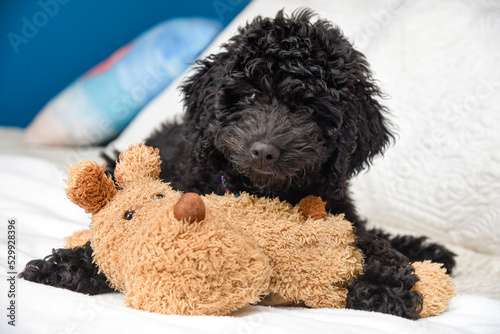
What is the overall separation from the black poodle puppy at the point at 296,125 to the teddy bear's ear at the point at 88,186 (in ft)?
1.71

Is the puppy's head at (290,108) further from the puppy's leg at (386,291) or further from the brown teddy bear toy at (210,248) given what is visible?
the puppy's leg at (386,291)

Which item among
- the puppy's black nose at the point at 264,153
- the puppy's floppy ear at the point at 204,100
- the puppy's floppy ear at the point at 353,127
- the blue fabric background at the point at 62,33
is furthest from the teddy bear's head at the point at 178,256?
the blue fabric background at the point at 62,33

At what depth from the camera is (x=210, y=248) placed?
1.40 meters

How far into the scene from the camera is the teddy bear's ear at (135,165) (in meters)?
1.78

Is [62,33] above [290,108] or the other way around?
above

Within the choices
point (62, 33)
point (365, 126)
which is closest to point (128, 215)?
point (365, 126)

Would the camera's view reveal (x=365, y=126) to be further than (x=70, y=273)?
Yes

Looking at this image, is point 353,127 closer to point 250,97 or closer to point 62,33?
point 250,97

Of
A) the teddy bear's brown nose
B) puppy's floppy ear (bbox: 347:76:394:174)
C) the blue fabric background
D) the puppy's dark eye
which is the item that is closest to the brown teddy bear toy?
the teddy bear's brown nose

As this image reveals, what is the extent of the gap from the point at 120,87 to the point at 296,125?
2.81 metres

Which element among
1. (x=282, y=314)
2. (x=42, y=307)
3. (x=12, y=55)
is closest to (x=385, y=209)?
(x=282, y=314)

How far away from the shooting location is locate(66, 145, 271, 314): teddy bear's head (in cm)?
139

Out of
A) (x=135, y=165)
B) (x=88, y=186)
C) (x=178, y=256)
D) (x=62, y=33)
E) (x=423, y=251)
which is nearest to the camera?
(x=178, y=256)

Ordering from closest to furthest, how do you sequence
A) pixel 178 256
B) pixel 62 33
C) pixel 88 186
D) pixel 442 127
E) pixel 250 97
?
1. pixel 178 256
2. pixel 88 186
3. pixel 250 97
4. pixel 442 127
5. pixel 62 33
